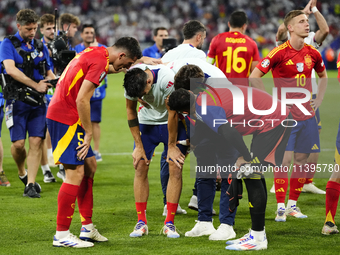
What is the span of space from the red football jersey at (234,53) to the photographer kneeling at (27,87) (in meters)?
2.61

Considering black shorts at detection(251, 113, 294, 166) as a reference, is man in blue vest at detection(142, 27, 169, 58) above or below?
above

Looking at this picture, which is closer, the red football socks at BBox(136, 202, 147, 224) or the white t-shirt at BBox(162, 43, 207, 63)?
the red football socks at BBox(136, 202, 147, 224)

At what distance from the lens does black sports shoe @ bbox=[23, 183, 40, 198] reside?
6129mm

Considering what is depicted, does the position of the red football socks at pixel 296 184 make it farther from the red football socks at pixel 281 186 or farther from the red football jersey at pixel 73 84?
the red football jersey at pixel 73 84

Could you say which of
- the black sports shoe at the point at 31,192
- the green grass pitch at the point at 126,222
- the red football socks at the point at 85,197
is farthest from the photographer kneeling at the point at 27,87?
the red football socks at the point at 85,197

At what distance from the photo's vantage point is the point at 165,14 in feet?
118

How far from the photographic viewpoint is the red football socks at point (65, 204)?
4.08 metres

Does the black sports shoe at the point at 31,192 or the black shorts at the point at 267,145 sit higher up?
the black shorts at the point at 267,145

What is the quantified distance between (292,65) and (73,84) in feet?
8.37

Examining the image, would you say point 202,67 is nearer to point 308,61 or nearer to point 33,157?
point 308,61

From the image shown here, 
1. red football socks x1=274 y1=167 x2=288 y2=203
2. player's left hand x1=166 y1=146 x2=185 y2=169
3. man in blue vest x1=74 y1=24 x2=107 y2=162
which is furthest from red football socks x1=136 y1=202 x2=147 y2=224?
man in blue vest x1=74 y1=24 x2=107 y2=162

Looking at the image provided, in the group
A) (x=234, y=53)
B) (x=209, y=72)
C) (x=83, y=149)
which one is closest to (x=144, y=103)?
(x=209, y=72)

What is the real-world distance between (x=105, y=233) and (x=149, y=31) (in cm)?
3027

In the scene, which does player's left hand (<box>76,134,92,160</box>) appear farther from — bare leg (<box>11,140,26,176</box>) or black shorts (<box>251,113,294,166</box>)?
bare leg (<box>11,140,26,176</box>)
